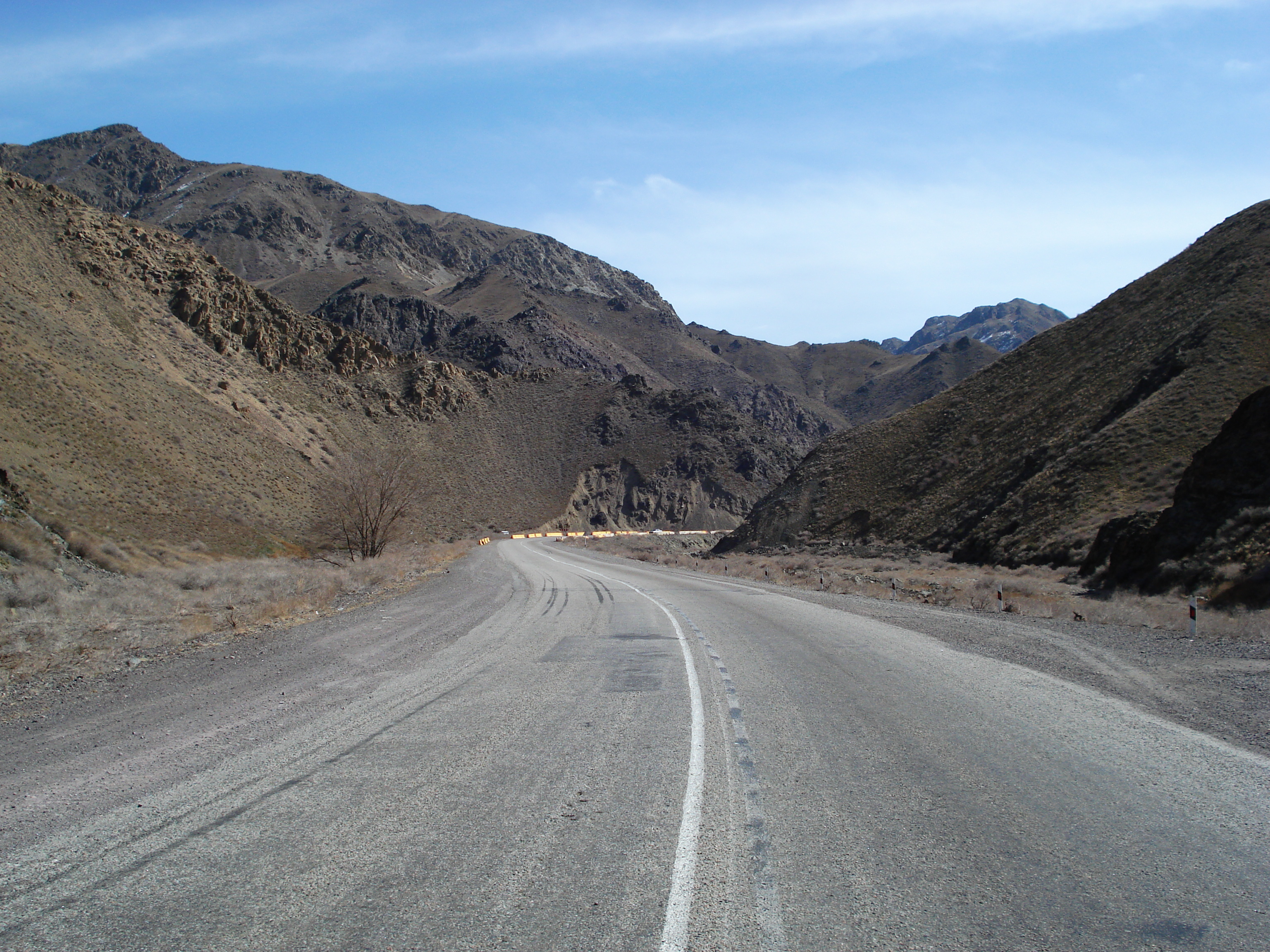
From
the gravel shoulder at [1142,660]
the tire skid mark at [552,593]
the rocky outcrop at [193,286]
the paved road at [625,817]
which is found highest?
the rocky outcrop at [193,286]

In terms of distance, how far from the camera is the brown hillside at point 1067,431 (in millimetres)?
29094

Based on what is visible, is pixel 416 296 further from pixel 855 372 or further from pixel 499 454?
pixel 855 372

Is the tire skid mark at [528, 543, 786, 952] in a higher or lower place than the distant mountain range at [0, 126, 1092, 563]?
lower

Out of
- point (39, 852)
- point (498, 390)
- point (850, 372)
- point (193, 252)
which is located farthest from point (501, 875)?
point (850, 372)

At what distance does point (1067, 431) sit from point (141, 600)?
127 feet

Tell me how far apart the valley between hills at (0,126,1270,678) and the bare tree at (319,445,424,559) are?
5.18 ft

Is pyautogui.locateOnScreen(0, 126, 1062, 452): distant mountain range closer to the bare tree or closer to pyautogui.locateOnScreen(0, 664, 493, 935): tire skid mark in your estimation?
the bare tree

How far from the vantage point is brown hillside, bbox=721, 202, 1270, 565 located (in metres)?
29.1

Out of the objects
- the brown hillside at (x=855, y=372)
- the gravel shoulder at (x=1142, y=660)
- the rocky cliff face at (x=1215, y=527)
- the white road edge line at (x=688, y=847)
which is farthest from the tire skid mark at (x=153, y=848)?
the brown hillside at (x=855, y=372)

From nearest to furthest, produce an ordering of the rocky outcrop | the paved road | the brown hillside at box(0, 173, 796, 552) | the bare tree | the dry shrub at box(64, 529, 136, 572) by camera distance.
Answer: the paved road, the dry shrub at box(64, 529, 136, 572), the brown hillside at box(0, 173, 796, 552), the bare tree, the rocky outcrop

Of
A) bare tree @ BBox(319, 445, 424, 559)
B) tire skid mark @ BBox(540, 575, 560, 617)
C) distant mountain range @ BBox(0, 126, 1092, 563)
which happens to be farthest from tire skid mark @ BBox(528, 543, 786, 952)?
bare tree @ BBox(319, 445, 424, 559)

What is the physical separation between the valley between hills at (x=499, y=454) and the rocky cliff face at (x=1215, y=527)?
0.08 metres

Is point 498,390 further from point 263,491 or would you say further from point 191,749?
point 191,749

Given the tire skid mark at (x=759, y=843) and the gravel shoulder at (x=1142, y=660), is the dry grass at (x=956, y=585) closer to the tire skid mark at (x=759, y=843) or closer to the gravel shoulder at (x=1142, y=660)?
the gravel shoulder at (x=1142, y=660)
